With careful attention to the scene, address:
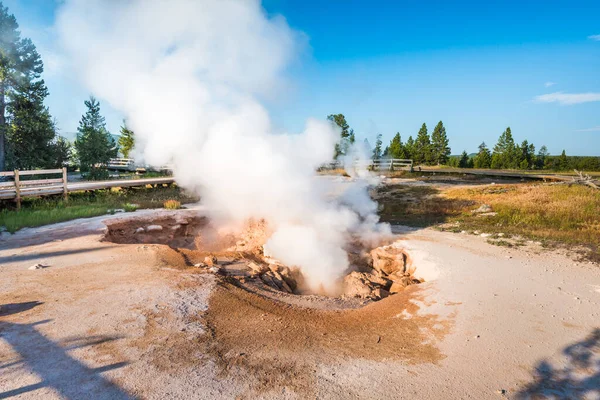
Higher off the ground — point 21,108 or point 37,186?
point 21,108

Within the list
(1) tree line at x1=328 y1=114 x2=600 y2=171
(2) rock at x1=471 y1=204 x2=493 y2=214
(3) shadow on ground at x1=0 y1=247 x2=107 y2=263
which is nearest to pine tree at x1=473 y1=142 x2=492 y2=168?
(1) tree line at x1=328 y1=114 x2=600 y2=171

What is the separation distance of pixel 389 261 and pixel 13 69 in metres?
24.4

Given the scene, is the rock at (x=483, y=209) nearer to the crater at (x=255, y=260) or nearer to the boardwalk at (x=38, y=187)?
the crater at (x=255, y=260)

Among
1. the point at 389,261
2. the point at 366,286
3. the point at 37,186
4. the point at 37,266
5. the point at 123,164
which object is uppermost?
the point at 123,164

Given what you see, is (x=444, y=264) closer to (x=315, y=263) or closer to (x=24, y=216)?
(x=315, y=263)

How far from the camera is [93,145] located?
2439 cm

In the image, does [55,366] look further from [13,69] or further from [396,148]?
[396,148]

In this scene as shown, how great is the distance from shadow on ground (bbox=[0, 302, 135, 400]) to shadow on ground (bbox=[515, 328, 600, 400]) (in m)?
4.01

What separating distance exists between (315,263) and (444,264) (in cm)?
290

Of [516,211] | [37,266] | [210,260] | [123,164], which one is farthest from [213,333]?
[123,164]

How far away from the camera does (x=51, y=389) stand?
10.5 feet

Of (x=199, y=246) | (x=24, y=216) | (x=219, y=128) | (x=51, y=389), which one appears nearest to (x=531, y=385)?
(x=51, y=389)

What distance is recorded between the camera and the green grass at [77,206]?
1053cm

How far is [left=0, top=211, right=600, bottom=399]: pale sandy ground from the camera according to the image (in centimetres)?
336
